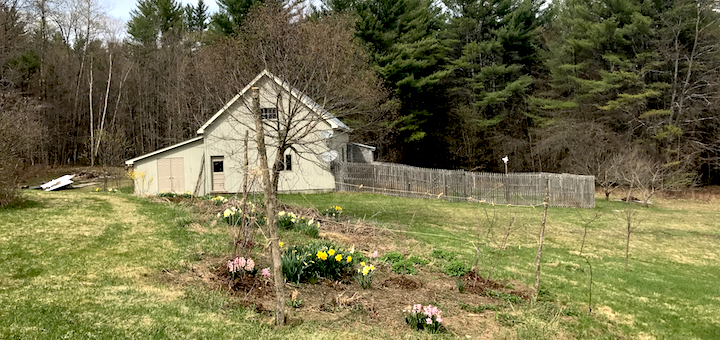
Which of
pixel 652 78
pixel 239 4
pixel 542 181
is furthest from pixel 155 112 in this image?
pixel 652 78

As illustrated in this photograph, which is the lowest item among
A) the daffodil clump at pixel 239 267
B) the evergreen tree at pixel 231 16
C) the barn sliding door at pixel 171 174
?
the daffodil clump at pixel 239 267

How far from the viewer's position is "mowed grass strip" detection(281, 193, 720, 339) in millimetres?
6750

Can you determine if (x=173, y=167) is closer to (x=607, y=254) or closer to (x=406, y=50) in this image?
(x=406, y=50)

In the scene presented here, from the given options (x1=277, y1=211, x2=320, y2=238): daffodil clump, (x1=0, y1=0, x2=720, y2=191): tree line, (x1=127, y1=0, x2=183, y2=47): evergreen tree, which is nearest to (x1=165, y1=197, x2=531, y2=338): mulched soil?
(x1=277, y1=211, x2=320, y2=238): daffodil clump

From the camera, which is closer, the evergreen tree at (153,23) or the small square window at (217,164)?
the small square window at (217,164)

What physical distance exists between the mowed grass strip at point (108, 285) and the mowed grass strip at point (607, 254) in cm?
335

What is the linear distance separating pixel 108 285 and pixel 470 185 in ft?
60.9

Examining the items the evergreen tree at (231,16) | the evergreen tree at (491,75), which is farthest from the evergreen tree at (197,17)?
the evergreen tree at (491,75)

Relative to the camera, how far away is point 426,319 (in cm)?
497

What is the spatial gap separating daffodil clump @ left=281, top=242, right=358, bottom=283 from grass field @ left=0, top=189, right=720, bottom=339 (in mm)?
962

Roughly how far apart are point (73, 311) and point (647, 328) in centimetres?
666

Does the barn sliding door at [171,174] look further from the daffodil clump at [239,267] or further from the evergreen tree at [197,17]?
the evergreen tree at [197,17]

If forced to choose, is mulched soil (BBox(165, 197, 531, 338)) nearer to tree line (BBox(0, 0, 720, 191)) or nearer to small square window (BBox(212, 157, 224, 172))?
small square window (BBox(212, 157, 224, 172))

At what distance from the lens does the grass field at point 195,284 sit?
4629 millimetres
